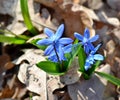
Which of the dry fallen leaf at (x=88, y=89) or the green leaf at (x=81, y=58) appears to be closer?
the green leaf at (x=81, y=58)

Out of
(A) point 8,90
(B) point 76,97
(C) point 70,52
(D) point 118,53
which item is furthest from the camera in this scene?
(D) point 118,53

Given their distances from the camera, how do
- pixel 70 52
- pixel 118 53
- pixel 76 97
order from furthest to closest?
pixel 118 53 → pixel 76 97 → pixel 70 52

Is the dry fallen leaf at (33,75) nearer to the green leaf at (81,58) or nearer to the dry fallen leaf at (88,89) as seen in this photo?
the dry fallen leaf at (88,89)

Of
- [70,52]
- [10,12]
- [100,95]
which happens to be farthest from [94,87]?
[10,12]

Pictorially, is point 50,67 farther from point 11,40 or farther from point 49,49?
point 11,40

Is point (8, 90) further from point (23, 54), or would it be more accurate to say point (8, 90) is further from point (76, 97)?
point (76, 97)

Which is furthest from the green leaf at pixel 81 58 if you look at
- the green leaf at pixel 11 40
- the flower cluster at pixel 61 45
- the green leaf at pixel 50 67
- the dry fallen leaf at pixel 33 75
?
the green leaf at pixel 11 40

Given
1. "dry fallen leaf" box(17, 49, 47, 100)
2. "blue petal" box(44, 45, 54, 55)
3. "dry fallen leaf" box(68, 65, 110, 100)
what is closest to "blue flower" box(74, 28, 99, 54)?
"blue petal" box(44, 45, 54, 55)

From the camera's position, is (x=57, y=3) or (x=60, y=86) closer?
(x=60, y=86)
